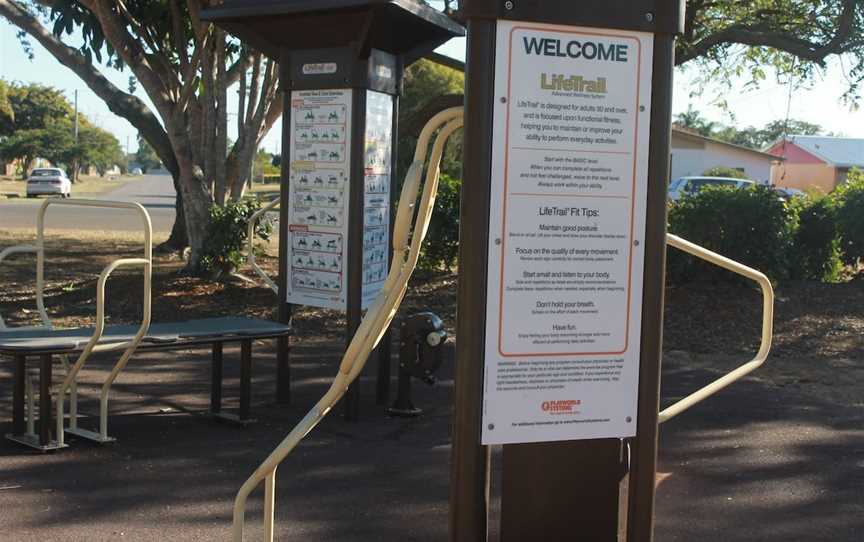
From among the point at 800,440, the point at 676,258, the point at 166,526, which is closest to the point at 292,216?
the point at 166,526

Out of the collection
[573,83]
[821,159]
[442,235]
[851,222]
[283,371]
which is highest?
[821,159]

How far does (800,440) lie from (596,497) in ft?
11.7

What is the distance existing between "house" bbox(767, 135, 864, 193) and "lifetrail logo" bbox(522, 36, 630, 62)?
5485 centimetres

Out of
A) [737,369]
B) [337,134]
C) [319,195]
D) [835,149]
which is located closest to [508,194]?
[737,369]

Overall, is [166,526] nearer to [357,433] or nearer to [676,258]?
[357,433]

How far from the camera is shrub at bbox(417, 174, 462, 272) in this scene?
40.2 feet

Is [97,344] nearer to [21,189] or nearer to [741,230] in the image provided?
[741,230]

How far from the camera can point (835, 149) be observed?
59219 millimetres

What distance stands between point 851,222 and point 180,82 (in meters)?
8.22

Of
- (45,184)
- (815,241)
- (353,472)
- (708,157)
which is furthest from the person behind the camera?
(708,157)

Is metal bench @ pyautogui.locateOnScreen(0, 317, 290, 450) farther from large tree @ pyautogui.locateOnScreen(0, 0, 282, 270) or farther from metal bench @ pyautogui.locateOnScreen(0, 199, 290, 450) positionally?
large tree @ pyautogui.locateOnScreen(0, 0, 282, 270)

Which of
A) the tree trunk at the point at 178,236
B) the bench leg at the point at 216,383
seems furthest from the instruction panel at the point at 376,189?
the tree trunk at the point at 178,236

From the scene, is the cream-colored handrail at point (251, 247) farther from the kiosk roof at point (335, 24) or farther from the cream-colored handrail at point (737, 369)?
the cream-colored handrail at point (737, 369)

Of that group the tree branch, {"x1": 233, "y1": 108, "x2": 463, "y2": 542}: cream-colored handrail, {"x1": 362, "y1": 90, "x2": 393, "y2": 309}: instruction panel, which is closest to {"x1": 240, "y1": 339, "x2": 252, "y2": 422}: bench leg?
{"x1": 362, "y1": 90, "x2": 393, "y2": 309}: instruction panel
